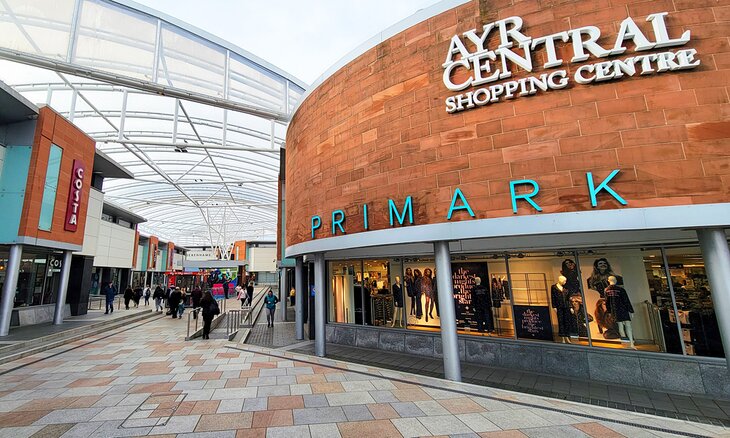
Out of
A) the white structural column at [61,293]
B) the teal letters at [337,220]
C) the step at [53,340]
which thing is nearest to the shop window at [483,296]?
the teal letters at [337,220]

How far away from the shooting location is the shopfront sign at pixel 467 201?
5.23 m

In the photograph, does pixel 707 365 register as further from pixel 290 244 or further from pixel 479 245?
pixel 290 244

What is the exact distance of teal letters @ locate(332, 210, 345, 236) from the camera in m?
8.16

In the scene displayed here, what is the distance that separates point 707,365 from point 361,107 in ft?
29.7

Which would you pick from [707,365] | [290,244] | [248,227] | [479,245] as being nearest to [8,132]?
[290,244]

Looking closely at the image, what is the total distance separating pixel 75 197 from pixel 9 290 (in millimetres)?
4509

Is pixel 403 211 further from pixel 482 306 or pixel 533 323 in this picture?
pixel 533 323

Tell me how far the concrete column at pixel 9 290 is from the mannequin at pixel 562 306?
17.1 m

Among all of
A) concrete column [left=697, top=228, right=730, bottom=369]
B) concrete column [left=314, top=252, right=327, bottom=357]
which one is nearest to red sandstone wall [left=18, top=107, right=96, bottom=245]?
concrete column [left=314, top=252, right=327, bottom=357]

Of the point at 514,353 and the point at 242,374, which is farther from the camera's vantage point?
the point at 514,353

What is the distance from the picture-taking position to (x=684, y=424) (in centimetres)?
471

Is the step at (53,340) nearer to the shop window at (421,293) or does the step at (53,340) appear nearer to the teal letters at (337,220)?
the teal letters at (337,220)

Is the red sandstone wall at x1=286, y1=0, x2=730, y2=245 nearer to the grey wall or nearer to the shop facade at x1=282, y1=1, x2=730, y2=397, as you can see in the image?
the shop facade at x1=282, y1=1, x2=730, y2=397

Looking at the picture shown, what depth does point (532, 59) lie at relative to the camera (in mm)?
6027
